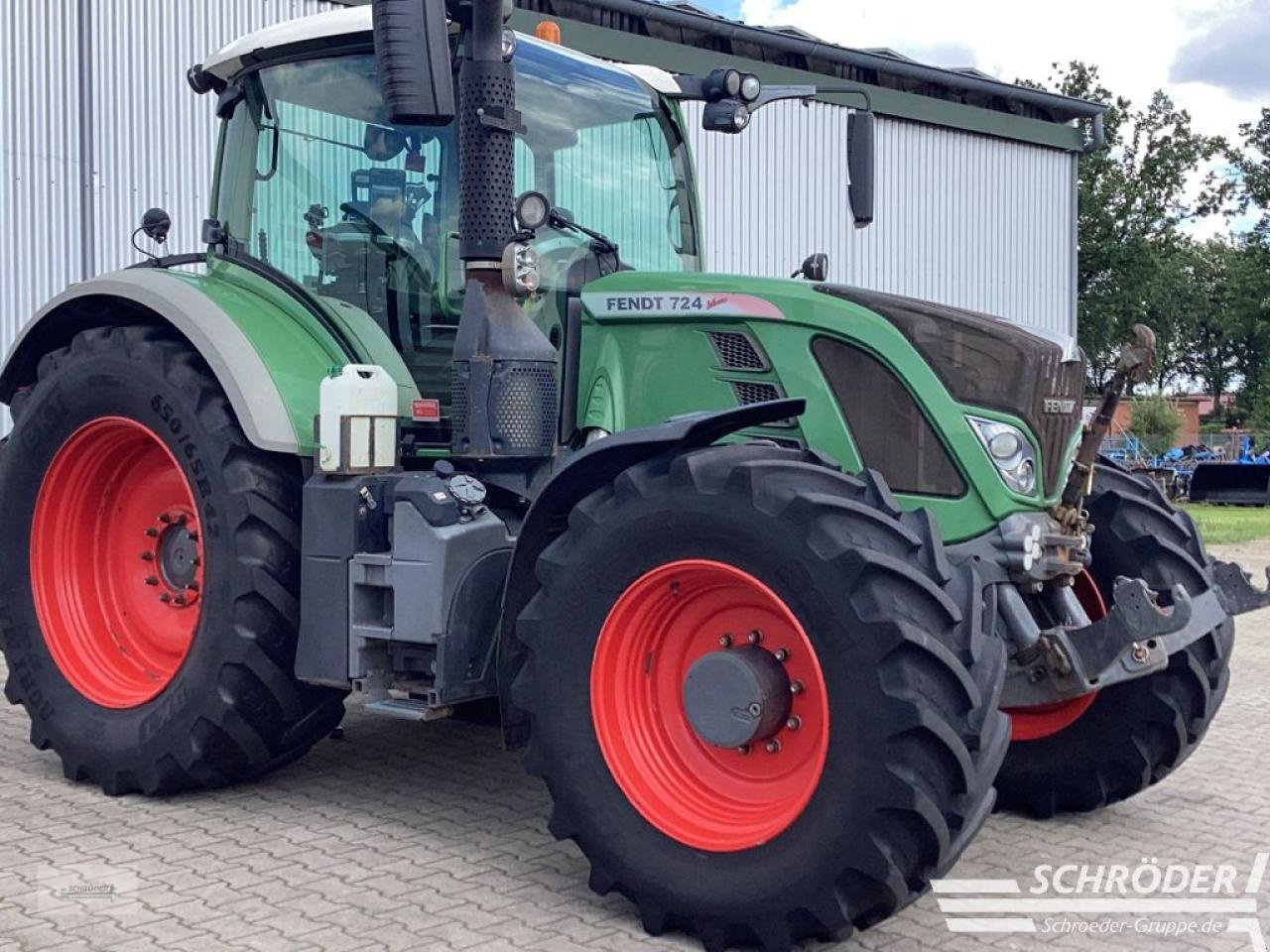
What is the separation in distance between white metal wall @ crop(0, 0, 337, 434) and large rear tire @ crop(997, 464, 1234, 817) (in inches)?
307

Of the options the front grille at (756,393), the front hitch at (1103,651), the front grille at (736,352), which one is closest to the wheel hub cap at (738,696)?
the front hitch at (1103,651)

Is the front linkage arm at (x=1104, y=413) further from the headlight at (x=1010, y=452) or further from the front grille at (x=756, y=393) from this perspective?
the front grille at (x=756, y=393)

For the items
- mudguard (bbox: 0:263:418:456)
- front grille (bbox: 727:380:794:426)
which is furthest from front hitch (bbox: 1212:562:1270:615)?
mudguard (bbox: 0:263:418:456)

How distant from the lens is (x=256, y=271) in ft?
18.2

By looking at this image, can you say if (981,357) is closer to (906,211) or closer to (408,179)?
(408,179)

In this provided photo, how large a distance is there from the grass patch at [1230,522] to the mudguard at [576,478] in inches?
502

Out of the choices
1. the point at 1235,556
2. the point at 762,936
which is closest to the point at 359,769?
the point at 762,936

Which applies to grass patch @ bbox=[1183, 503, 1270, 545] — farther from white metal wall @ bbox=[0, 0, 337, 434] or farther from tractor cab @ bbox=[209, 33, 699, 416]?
tractor cab @ bbox=[209, 33, 699, 416]

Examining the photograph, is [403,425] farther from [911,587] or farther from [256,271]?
[911,587]

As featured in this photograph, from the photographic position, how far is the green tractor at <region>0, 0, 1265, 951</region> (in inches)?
149

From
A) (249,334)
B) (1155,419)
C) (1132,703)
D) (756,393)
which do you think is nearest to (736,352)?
(756,393)

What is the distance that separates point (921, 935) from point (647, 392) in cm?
193

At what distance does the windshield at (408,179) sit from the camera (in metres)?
5.18

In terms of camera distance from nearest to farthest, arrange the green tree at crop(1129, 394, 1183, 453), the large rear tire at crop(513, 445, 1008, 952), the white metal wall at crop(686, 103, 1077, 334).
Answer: the large rear tire at crop(513, 445, 1008, 952) → the white metal wall at crop(686, 103, 1077, 334) → the green tree at crop(1129, 394, 1183, 453)
